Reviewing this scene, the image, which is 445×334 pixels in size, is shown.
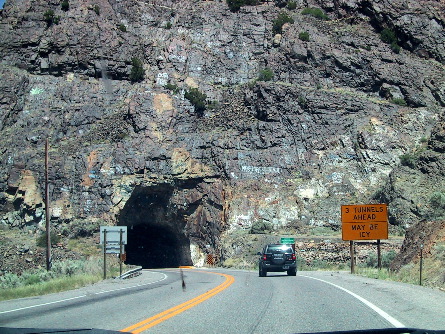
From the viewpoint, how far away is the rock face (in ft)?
153

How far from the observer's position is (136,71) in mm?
55719

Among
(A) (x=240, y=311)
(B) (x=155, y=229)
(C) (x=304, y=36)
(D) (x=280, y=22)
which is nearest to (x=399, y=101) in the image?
(C) (x=304, y=36)

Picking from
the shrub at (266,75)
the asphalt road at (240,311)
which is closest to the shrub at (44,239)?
the shrub at (266,75)

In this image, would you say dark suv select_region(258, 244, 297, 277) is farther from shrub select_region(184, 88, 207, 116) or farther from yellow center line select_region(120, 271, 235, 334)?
shrub select_region(184, 88, 207, 116)

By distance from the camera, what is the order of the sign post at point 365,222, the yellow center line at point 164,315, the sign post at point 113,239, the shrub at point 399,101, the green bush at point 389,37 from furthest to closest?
1. the green bush at point 389,37
2. the shrub at point 399,101
3. the sign post at point 365,222
4. the sign post at point 113,239
5. the yellow center line at point 164,315

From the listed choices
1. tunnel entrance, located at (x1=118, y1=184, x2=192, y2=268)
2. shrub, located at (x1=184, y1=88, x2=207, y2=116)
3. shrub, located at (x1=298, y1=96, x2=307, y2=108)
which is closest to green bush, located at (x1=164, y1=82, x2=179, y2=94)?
shrub, located at (x1=184, y1=88, x2=207, y2=116)

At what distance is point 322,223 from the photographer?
4578cm

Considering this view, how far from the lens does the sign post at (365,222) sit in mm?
30156

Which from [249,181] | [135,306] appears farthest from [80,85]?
[135,306]

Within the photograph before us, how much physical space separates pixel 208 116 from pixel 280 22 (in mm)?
16406

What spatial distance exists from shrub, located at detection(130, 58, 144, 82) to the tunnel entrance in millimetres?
14003

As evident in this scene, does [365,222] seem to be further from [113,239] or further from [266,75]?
[266,75]

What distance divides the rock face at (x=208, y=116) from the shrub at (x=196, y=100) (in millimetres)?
616

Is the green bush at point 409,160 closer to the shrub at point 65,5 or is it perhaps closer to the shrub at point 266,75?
the shrub at point 266,75
